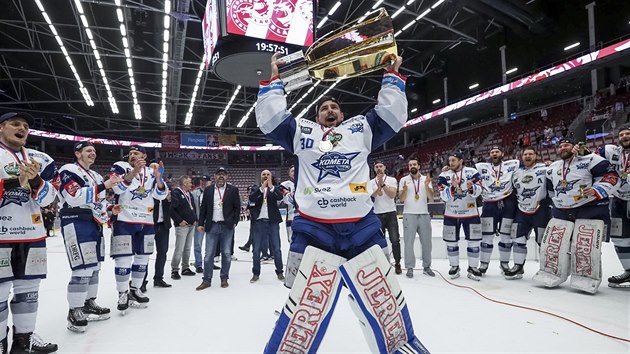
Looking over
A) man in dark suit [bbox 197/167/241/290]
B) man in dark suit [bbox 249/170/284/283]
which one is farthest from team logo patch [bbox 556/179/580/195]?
man in dark suit [bbox 197/167/241/290]

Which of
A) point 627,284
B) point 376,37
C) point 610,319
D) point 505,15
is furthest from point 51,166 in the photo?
point 505,15

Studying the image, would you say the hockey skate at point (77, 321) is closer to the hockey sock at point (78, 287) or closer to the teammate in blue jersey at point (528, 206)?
the hockey sock at point (78, 287)

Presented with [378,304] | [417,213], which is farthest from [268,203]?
[378,304]

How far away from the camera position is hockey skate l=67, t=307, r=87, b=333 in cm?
332

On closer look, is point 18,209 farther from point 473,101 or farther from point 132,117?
point 132,117

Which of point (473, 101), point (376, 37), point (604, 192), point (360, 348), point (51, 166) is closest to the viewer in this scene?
point (376, 37)

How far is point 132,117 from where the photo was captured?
96.4 feet

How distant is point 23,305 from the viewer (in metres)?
2.77

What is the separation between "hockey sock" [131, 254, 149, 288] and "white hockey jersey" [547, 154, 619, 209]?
5388mm

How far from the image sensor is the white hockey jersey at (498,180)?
5.48 meters

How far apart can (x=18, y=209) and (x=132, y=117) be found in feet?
98.7

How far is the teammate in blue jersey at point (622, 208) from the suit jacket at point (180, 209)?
6129 mm

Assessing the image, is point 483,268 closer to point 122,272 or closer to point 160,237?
point 160,237

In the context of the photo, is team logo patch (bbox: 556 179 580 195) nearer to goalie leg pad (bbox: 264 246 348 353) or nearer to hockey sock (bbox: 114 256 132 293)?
goalie leg pad (bbox: 264 246 348 353)
